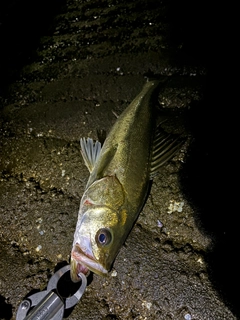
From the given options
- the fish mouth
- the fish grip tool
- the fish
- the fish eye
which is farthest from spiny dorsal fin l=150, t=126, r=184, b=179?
the fish grip tool

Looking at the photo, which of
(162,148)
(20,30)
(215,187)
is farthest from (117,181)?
(20,30)

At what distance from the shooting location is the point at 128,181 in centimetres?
250

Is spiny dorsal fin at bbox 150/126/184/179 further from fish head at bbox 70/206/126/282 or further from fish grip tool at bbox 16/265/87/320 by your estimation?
fish grip tool at bbox 16/265/87/320

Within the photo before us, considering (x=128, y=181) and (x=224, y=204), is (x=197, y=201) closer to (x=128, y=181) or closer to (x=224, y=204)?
(x=224, y=204)

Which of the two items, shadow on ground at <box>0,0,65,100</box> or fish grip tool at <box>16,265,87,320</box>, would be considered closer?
fish grip tool at <box>16,265,87,320</box>

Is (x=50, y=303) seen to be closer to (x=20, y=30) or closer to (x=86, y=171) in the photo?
(x=86, y=171)

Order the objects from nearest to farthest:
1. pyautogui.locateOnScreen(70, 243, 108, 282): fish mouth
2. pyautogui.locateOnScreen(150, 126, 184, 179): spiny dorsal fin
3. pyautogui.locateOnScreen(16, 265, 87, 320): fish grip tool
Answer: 1. pyautogui.locateOnScreen(70, 243, 108, 282): fish mouth
2. pyautogui.locateOnScreen(16, 265, 87, 320): fish grip tool
3. pyautogui.locateOnScreen(150, 126, 184, 179): spiny dorsal fin

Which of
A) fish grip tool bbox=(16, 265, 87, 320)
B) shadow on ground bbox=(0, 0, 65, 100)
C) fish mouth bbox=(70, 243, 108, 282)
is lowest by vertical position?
fish grip tool bbox=(16, 265, 87, 320)

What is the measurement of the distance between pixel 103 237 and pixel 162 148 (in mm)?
1121

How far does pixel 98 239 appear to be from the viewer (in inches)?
86.9

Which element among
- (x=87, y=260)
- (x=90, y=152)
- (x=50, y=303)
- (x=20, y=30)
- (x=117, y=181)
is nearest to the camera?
(x=87, y=260)

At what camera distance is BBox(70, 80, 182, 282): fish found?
2.22m

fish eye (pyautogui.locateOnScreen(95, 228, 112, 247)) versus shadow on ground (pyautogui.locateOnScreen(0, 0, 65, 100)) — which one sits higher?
shadow on ground (pyautogui.locateOnScreen(0, 0, 65, 100))

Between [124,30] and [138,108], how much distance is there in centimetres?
196
